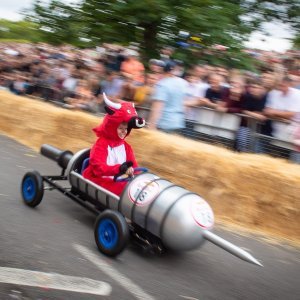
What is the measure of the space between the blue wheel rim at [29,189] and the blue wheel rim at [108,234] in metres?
1.30

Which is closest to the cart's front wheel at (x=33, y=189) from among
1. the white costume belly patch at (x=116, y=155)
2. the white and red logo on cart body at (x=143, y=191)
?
the white costume belly patch at (x=116, y=155)

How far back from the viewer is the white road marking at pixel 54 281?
388 centimetres

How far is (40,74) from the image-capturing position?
1236 centimetres

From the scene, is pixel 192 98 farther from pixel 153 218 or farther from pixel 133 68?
pixel 153 218

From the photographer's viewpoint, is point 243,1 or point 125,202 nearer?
point 125,202

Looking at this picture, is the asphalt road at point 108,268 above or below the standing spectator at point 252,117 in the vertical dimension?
below

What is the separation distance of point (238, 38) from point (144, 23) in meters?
1.55

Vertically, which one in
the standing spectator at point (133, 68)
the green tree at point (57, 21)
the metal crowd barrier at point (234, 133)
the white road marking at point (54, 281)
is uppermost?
the green tree at point (57, 21)

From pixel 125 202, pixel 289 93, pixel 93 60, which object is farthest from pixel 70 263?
pixel 93 60

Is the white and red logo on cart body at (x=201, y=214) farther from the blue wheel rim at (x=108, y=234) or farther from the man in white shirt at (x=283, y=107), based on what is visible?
the man in white shirt at (x=283, y=107)

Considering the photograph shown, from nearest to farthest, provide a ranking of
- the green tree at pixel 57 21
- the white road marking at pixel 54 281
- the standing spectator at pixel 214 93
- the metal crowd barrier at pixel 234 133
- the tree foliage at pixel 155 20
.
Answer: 1. the white road marking at pixel 54 281
2. the metal crowd barrier at pixel 234 133
3. the tree foliage at pixel 155 20
4. the standing spectator at pixel 214 93
5. the green tree at pixel 57 21

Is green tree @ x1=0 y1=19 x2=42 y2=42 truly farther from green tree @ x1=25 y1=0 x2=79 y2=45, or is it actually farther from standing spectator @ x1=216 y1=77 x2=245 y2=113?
standing spectator @ x1=216 y1=77 x2=245 y2=113

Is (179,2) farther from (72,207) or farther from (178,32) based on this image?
(72,207)

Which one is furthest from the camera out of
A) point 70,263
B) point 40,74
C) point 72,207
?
point 40,74
